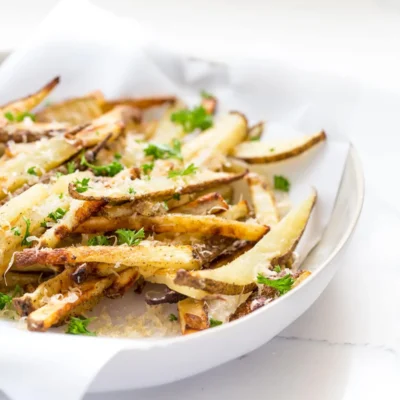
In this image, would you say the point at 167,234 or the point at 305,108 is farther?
the point at 305,108

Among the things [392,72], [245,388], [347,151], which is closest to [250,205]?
[347,151]

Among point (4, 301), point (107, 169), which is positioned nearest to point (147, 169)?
point (107, 169)

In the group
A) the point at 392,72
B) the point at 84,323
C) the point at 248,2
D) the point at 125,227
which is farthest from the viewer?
the point at 248,2

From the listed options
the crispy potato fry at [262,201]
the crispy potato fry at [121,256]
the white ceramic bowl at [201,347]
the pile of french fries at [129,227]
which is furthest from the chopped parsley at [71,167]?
the white ceramic bowl at [201,347]

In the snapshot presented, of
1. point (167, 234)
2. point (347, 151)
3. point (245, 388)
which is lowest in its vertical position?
point (245, 388)

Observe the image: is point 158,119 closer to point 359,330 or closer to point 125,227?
point 125,227

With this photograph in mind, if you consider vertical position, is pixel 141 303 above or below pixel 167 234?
below

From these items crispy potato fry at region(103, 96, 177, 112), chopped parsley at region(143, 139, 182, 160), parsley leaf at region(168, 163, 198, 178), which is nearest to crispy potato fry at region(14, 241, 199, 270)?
parsley leaf at region(168, 163, 198, 178)

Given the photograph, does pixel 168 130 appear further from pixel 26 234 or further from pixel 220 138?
pixel 26 234
